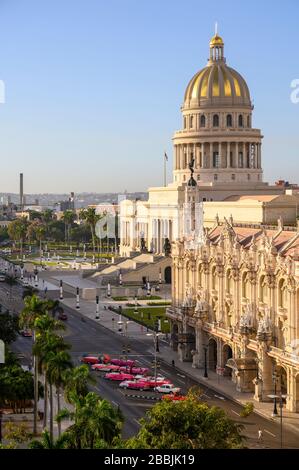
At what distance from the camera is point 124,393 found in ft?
240

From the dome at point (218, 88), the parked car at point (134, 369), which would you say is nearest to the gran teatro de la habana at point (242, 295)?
the parked car at point (134, 369)

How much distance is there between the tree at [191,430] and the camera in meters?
43.0

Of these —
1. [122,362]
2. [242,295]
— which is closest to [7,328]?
[122,362]

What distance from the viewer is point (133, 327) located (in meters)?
108

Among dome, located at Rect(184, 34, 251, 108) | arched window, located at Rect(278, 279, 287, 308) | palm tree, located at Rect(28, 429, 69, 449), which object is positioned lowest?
palm tree, located at Rect(28, 429, 69, 449)

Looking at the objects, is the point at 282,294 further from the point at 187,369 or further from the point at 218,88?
the point at 218,88

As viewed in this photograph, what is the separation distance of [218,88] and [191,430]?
138 metres

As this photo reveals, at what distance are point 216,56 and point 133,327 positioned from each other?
282ft

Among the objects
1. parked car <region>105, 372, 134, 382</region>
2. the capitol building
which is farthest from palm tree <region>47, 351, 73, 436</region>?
the capitol building

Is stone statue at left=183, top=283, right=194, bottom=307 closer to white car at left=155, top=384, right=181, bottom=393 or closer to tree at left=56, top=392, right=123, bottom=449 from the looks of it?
white car at left=155, top=384, right=181, bottom=393

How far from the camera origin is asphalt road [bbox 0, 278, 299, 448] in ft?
197

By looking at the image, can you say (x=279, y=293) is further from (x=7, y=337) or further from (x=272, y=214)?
(x=272, y=214)
